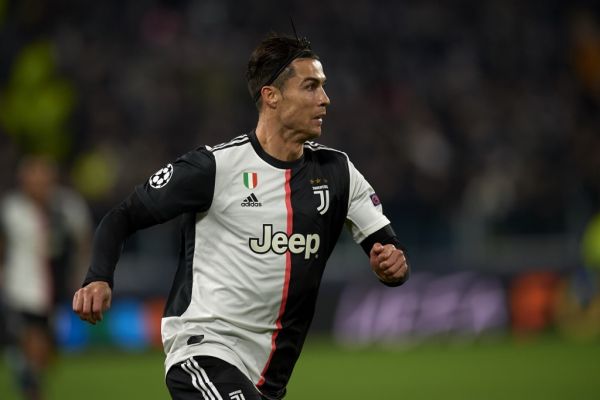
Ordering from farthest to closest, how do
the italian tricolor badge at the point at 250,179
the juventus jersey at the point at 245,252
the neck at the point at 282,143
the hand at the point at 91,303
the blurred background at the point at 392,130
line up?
the blurred background at the point at 392,130, the neck at the point at 282,143, the italian tricolor badge at the point at 250,179, the juventus jersey at the point at 245,252, the hand at the point at 91,303

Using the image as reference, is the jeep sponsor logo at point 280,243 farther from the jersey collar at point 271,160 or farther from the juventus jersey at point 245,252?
the jersey collar at point 271,160

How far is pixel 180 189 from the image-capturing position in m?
5.04

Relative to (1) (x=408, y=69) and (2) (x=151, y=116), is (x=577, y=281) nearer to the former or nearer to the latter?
(1) (x=408, y=69)

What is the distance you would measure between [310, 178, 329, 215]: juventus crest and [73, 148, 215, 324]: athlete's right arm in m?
0.47

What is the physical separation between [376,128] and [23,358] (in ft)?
25.1

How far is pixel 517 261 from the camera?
15.2 metres

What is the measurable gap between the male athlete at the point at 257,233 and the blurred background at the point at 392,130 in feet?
23.0

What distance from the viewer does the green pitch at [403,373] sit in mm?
10828

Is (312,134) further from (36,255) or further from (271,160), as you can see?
(36,255)

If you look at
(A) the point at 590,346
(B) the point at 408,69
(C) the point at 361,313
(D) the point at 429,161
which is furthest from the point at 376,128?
(A) the point at 590,346

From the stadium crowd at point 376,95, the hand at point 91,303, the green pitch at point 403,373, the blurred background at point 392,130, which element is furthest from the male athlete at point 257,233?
the stadium crowd at point 376,95

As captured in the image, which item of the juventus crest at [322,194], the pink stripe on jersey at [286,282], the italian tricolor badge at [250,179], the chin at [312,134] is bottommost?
the pink stripe on jersey at [286,282]

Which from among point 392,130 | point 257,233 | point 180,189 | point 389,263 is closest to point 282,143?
point 257,233

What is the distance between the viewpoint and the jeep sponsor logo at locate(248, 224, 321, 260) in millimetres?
5129
